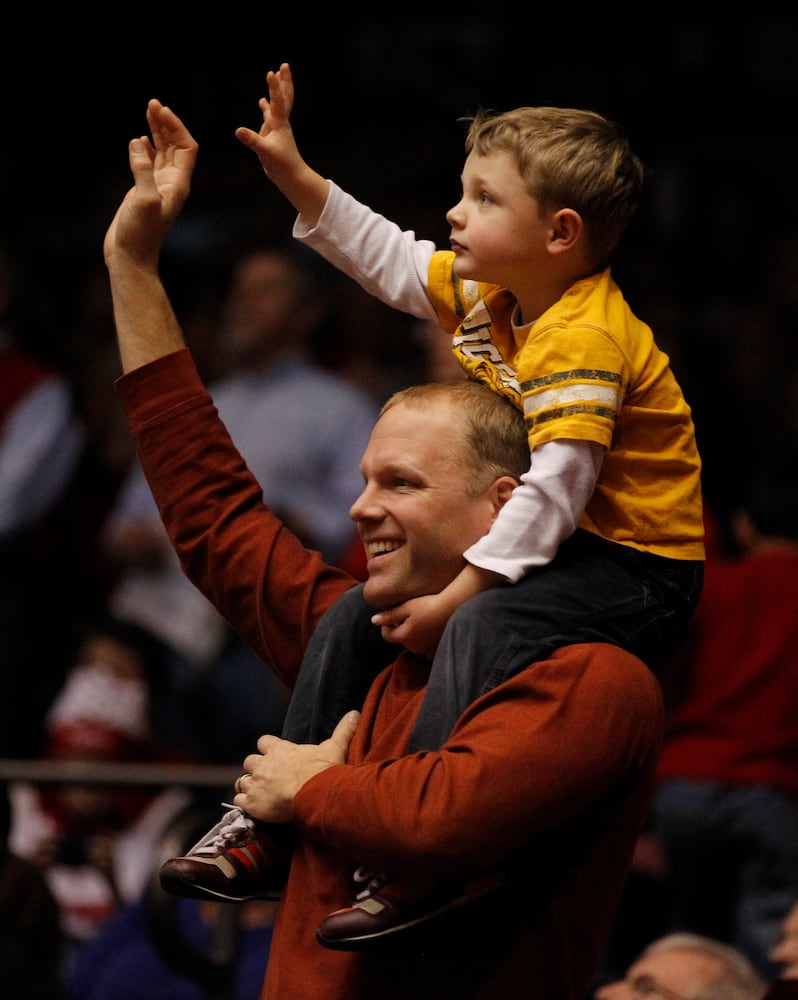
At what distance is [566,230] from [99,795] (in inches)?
118

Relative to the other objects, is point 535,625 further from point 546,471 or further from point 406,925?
point 406,925

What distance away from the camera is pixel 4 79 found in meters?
7.95

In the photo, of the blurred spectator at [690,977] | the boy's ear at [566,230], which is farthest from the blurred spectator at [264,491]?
the boy's ear at [566,230]

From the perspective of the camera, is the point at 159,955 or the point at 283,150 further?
the point at 159,955

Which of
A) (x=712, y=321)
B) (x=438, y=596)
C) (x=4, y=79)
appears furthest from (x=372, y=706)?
(x=4, y=79)

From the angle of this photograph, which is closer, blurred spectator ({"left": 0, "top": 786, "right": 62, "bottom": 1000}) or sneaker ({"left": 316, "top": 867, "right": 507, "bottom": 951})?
sneaker ({"left": 316, "top": 867, "right": 507, "bottom": 951})

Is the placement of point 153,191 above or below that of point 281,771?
above

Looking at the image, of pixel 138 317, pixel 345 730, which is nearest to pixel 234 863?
pixel 345 730

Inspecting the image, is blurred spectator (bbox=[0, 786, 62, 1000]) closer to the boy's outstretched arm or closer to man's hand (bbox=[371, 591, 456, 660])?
man's hand (bbox=[371, 591, 456, 660])

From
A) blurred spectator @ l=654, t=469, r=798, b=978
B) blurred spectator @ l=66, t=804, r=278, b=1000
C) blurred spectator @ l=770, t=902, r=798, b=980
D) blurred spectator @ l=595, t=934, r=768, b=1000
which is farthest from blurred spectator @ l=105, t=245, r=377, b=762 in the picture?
blurred spectator @ l=770, t=902, r=798, b=980

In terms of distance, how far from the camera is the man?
2059 millimetres

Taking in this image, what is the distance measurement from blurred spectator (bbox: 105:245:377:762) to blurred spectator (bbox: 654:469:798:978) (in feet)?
3.76

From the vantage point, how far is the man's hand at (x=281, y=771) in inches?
86.4

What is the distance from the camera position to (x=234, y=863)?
2.24m
